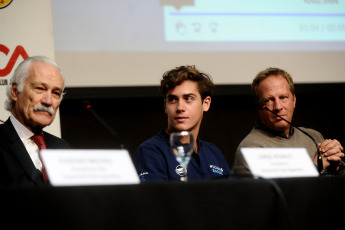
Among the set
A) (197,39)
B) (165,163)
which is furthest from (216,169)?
(197,39)

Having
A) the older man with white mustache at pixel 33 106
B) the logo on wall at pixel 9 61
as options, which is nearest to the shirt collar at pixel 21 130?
the older man with white mustache at pixel 33 106

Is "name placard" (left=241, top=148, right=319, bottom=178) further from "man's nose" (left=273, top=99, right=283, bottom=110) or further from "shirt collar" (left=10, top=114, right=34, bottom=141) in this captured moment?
"shirt collar" (left=10, top=114, right=34, bottom=141)

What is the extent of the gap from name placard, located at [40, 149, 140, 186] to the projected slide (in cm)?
215

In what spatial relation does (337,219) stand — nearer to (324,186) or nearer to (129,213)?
(324,186)

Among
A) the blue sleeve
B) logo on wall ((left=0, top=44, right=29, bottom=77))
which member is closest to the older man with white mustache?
Answer: the blue sleeve

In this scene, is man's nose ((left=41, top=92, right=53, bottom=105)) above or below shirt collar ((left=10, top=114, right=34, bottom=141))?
above

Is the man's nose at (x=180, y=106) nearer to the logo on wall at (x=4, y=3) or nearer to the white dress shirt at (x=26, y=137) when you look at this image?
the white dress shirt at (x=26, y=137)

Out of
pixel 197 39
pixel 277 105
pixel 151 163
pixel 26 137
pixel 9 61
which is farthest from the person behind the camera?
pixel 197 39

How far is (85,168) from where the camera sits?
128cm

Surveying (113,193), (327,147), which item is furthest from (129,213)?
(327,147)

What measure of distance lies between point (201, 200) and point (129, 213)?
0.70 feet

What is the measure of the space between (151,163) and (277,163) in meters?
0.87

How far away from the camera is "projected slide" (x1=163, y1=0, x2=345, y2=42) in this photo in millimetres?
3359

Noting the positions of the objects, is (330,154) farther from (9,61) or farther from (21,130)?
(9,61)
